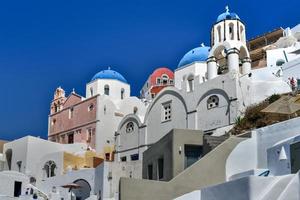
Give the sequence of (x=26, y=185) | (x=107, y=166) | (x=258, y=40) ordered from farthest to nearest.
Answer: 1. (x=258, y=40)
2. (x=26, y=185)
3. (x=107, y=166)

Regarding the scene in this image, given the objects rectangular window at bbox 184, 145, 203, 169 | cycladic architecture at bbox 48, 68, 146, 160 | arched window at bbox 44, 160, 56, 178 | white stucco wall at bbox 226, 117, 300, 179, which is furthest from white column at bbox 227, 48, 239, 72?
arched window at bbox 44, 160, 56, 178

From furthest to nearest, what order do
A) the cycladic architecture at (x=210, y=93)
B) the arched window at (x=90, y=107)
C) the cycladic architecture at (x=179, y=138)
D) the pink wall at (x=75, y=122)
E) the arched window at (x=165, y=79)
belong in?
the arched window at (x=165, y=79), the arched window at (x=90, y=107), the pink wall at (x=75, y=122), the cycladic architecture at (x=210, y=93), the cycladic architecture at (x=179, y=138)

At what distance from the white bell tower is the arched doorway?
→ 11.7 m

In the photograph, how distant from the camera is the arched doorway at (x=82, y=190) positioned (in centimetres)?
A: 3916

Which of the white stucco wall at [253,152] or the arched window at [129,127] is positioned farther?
the arched window at [129,127]

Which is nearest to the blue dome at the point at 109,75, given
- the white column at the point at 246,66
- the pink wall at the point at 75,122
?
the pink wall at the point at 75,122

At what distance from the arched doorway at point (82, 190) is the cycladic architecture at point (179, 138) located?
81 millimetres

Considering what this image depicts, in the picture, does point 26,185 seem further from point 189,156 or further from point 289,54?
point 289,54

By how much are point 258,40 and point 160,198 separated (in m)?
40.0

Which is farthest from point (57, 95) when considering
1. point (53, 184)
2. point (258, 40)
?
point (258, 40)

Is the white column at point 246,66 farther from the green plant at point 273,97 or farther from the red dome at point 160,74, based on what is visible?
the red dome at point 160,74

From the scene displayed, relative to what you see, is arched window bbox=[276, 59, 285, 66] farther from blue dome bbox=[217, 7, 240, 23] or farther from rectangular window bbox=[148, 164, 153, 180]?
rectangular window bbox=[148, 164, 153, 180]

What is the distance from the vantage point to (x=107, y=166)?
36.3 meters

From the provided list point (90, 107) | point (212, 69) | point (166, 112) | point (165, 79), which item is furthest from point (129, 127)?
point (165, 79)
